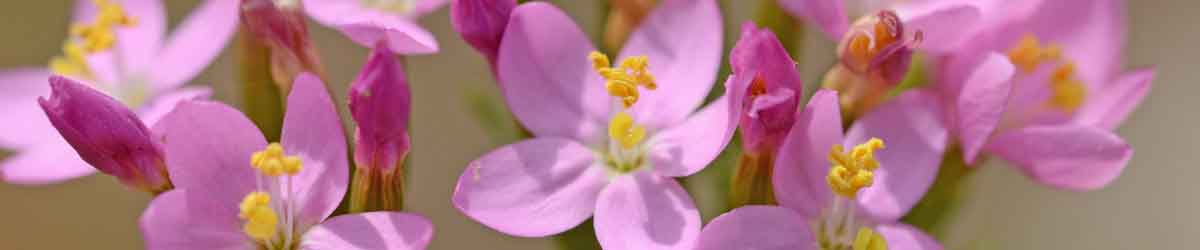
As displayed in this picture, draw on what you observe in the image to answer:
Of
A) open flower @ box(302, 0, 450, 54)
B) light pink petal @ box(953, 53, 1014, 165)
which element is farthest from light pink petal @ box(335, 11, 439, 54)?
light pink petal @ box(953, 53, 1014, 165)

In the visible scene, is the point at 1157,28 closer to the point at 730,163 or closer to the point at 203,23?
the point at 730,163

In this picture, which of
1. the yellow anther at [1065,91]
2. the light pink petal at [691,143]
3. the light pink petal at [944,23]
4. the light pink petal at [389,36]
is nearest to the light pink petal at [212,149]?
the light pink petal at [389,36]

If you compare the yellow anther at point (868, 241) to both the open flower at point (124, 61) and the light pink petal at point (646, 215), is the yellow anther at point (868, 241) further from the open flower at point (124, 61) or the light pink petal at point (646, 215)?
the open flower at point (124, 61)

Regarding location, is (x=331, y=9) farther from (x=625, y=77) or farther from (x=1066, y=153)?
(x=1066, y=153)

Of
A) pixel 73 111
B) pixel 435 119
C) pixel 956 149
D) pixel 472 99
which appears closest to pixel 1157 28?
pixel 435 119

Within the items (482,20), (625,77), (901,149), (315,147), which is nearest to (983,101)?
(901,149)
